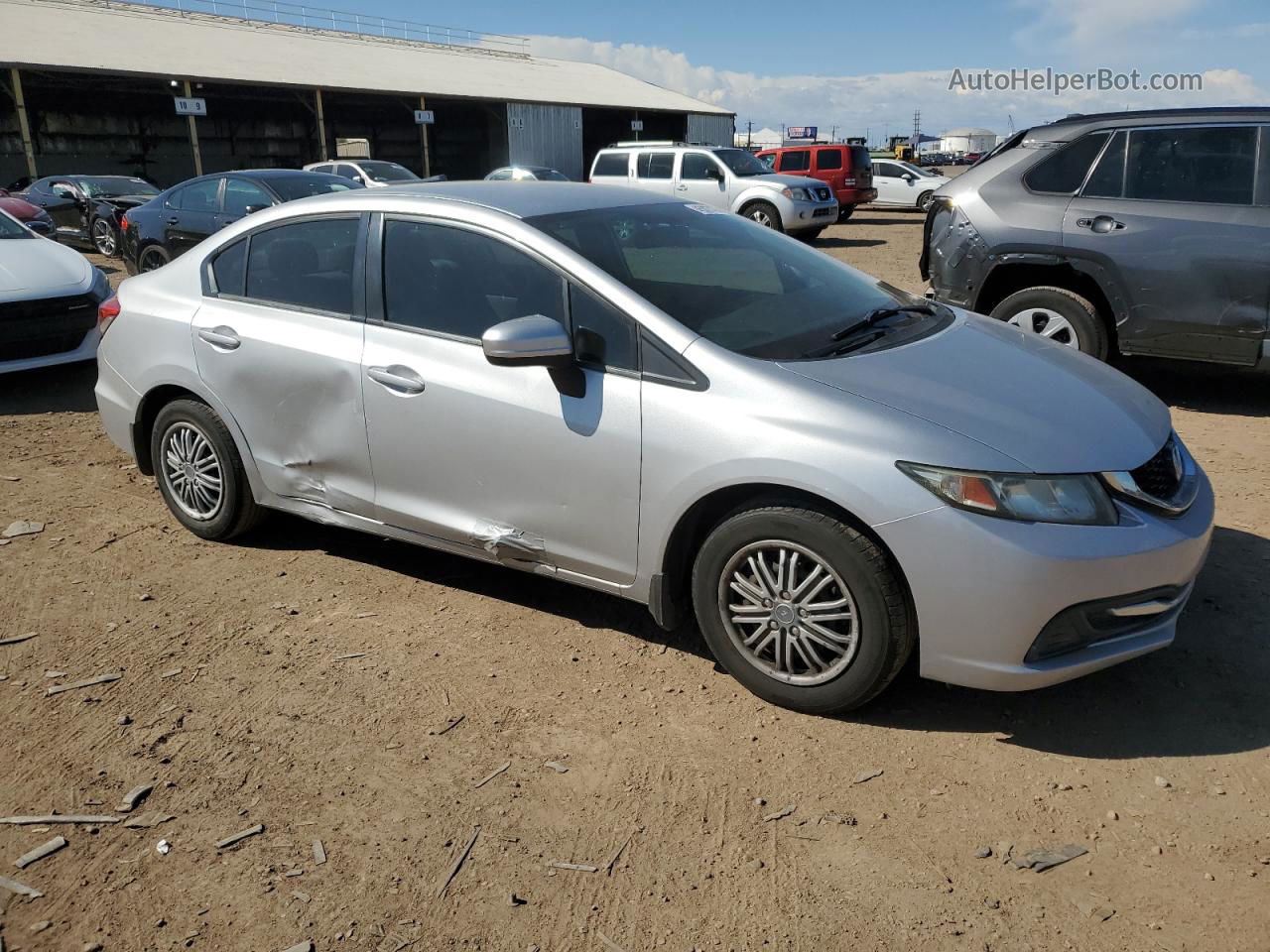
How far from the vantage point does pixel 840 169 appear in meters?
24.7

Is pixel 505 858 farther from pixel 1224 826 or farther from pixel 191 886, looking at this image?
pixel 1224 826

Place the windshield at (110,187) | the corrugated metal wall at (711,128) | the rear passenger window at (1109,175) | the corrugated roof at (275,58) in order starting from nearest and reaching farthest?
the rear passenger window at (1109,175), the windshield at (110,187), the corrugated roof at (275,58), the corrugated metal wall at (711,128)

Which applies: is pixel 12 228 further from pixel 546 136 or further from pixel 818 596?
pixel 546 136

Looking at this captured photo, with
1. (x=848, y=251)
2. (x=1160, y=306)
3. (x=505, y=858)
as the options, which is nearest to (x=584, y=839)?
(x=505, y=858)

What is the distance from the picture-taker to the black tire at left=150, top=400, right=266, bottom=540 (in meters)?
4.55

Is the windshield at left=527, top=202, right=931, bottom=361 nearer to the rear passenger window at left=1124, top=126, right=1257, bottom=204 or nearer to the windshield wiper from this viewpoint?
the windshield wiper

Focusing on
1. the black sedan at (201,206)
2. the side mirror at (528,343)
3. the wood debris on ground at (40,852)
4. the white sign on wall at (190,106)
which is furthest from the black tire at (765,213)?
the white sign on wall at (190,106)

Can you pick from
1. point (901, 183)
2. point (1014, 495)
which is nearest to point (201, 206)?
point (1014, 495)

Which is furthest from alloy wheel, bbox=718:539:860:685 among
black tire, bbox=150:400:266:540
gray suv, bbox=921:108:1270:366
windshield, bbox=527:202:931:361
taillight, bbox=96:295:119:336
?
taillight, bbox=96:295:119:336

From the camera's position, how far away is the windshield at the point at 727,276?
354 cm

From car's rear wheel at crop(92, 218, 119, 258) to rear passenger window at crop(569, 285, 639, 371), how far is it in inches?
620

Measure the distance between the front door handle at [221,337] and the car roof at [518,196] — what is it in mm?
644

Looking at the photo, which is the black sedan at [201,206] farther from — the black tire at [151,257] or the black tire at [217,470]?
the black tire at [217,470]

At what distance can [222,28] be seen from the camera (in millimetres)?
38125
